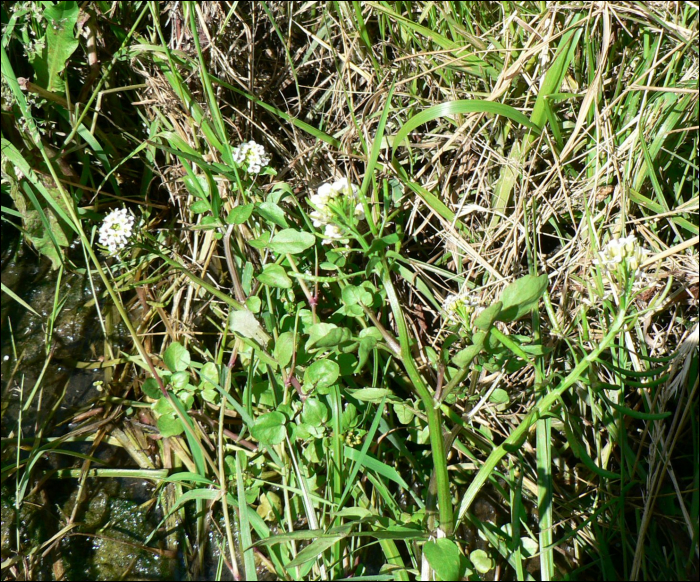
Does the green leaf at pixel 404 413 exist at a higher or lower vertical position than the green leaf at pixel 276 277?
lower

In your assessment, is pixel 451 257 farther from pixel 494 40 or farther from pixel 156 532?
pixel 156 532

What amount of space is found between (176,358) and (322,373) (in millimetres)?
449

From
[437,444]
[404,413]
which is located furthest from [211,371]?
[437,444]

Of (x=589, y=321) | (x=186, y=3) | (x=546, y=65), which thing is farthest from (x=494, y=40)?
(x=186, y=3)

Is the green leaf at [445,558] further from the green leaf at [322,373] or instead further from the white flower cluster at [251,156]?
the white flower cluster at [251,156]

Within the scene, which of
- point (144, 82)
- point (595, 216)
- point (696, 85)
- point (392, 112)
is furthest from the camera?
point (144, 82)

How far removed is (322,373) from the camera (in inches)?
48.7

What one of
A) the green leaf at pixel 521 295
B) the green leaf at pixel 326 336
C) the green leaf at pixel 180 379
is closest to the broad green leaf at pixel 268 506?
the green leaf at pixel 180 379

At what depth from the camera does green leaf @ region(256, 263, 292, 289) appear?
4.39ft

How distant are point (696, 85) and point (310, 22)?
102 centimetres

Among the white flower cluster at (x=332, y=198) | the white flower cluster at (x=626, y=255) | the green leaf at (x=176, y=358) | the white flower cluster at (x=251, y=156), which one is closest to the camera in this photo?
the white flower cluster at (x=626, y=255)

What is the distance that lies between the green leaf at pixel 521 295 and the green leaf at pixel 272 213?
564 millimetres

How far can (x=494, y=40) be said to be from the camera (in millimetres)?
1359

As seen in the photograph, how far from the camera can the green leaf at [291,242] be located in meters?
1.28
